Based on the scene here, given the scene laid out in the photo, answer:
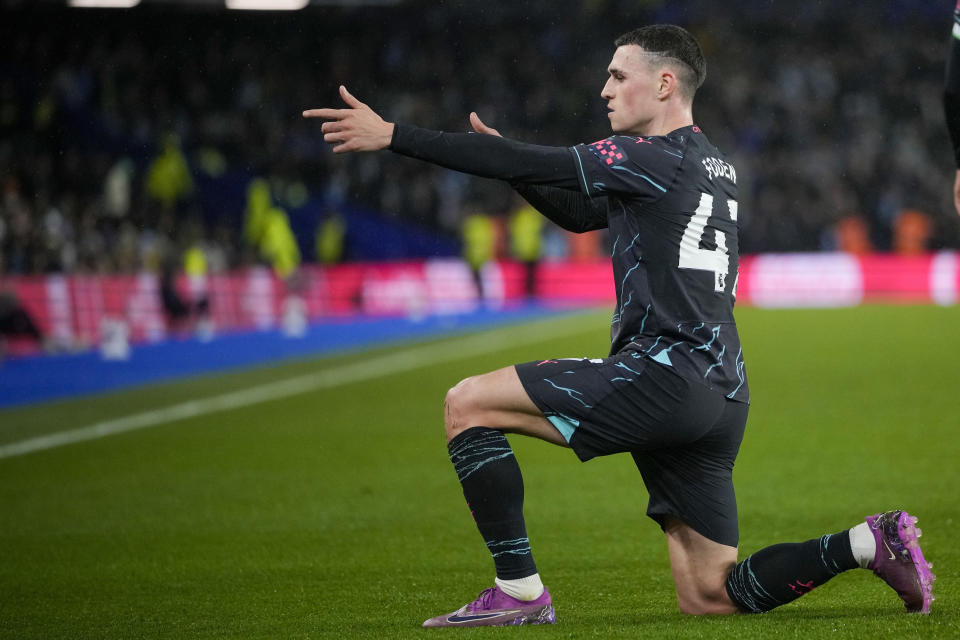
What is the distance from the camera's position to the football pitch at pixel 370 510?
15.1ft

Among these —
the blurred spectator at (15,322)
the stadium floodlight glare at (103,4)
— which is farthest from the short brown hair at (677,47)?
the stadium floodlight glare at (103,4)

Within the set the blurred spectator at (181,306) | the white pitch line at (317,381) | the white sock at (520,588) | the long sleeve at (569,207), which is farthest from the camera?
the blurred spectator at (181,306)

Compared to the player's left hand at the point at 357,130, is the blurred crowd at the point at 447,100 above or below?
above

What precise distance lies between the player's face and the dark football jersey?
0.13 metres

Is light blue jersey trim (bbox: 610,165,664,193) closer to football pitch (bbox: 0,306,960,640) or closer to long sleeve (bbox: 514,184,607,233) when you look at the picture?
long sleeve (bbox: 514,184,607,233)

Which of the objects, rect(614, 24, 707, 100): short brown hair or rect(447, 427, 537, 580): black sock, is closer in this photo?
rect(447, 427, 537, 580): black sock

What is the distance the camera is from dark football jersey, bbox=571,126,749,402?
4.09 meters

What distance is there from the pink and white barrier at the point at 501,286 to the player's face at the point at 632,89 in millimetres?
15692

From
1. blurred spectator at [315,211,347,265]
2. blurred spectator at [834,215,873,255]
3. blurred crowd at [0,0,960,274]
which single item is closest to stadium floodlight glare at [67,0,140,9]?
blurred crowd at [0,0,960,274]

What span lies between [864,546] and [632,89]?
62.5 inches

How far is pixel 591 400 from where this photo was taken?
4.09m

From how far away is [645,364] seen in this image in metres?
4.12

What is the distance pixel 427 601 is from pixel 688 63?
207cm

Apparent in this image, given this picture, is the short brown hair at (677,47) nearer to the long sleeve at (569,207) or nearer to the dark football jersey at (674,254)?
the dark football jersey at (674,254)
